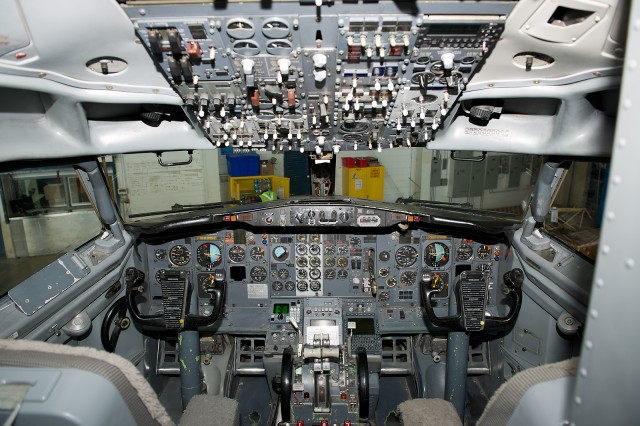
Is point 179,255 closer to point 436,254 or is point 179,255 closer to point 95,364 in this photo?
point 436,254

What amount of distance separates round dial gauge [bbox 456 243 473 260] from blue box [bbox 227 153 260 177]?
486 cm

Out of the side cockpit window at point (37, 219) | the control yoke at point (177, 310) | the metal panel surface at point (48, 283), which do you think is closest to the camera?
the metal panel surface at point (48, 283)

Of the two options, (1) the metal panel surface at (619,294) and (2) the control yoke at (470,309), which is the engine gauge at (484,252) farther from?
(1) the metal panel surface at (619,294)

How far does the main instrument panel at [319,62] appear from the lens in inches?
70.4

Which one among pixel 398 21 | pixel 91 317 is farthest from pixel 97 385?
pixel 91 317

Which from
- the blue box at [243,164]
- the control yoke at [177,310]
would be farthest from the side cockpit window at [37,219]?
the control yoke at [177,310]

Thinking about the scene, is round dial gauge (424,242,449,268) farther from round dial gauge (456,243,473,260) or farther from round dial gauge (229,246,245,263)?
round dial gauge (229,246,245,263)

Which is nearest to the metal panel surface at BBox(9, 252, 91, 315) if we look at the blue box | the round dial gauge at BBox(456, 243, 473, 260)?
the round dial gauge at BBox(456, 243, 473, 260)

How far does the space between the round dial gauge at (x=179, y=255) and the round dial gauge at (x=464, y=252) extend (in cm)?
278

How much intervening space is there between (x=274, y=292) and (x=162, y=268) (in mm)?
1190

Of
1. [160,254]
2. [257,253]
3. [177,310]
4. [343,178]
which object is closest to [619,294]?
[177,310]

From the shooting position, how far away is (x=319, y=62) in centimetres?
209

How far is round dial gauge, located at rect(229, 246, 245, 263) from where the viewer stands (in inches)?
171

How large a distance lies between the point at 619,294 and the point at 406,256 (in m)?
3.44
